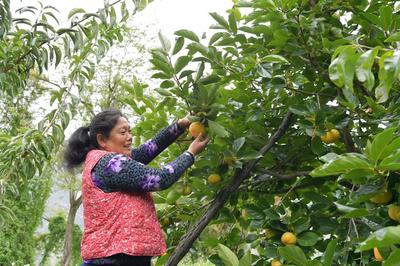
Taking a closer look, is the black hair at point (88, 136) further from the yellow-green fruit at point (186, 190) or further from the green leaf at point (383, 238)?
the green leaf at point (383, 238)

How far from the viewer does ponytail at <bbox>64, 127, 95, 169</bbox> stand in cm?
207

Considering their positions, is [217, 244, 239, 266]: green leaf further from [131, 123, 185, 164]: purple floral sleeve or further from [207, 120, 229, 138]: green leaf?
[131, 123, 185, 164]: purple floral sleeve

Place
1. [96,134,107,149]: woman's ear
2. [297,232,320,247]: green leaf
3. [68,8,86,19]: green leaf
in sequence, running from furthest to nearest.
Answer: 1. [96,134,107,149]: woman's ear
2. [68,8,86,19]: green leaf
3. [297,232,320,247]: green leaf

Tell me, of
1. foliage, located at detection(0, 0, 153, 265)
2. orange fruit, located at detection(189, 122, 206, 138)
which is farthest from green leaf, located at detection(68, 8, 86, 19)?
orange fruit, located at detection(189, 122, 206, 138)

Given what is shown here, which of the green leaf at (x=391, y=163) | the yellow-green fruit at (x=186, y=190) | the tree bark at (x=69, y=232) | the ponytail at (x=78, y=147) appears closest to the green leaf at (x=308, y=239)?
the yellow-green fruit at (x=186, y=190)

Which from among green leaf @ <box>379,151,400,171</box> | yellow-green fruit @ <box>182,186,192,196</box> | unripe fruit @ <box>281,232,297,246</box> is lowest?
unripe fruit @ <box>281,232,297,246</box>

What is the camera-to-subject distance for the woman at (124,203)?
1.69m

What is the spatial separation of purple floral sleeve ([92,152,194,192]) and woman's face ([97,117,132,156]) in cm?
17

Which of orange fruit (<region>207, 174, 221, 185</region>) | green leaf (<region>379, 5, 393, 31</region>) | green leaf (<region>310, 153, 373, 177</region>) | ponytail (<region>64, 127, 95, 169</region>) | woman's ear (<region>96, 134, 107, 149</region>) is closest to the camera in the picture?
green leaf (<region>310, 153, 373, 177</region>)

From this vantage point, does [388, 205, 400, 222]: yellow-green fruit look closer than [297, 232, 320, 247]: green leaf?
Yes

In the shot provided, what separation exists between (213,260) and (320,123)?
0.62 metres

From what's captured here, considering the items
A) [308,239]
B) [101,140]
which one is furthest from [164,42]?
[308,239]

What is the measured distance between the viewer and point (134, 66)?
1728 centimetres

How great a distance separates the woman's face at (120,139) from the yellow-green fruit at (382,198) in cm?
100
